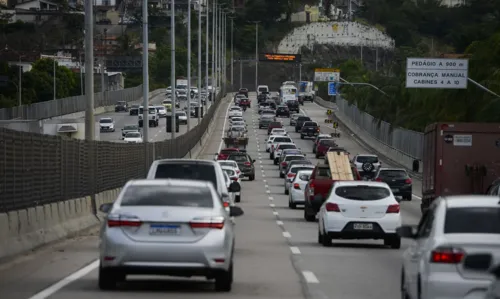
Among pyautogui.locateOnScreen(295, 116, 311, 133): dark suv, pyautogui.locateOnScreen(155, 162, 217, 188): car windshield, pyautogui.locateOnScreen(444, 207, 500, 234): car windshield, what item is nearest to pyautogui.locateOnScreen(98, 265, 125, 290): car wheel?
pyautogui.locateOnScreen(444, 207, 500, 234): car windshield

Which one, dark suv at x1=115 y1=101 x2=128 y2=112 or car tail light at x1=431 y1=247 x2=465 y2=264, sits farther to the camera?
dark suv at x1=115 y1=101 x2=128 y2=112

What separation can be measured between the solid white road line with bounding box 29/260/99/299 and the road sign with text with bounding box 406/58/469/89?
169 ft

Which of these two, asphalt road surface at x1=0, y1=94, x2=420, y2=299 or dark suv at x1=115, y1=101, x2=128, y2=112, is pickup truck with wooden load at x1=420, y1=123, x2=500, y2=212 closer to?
asphalt road surface at x1=0, y1=94, x2=420, y2=299

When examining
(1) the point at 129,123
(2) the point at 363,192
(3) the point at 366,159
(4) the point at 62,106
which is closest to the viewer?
(2) the point at 363,192

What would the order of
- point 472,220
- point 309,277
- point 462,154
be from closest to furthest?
1. point 472,220
2. point 309,277
3. point 462,154

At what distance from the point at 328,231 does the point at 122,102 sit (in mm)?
133108

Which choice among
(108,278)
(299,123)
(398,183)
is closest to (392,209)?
(108,278)

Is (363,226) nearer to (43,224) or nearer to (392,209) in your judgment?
(392,209)

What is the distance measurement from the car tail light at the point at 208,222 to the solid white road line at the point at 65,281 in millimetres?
2059

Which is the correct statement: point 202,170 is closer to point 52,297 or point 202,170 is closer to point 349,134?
point 52,297

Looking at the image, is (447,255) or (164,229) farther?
(164,229)

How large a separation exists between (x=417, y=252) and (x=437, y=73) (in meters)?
59.7

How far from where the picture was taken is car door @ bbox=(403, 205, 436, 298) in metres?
14.3

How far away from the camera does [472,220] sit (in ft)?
46.6
